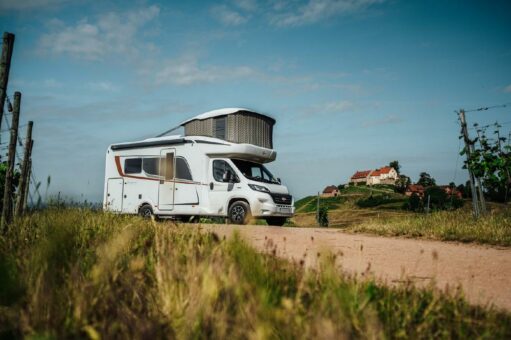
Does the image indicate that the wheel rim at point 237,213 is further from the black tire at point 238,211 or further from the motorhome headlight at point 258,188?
the motorhome headlight at point 258,188

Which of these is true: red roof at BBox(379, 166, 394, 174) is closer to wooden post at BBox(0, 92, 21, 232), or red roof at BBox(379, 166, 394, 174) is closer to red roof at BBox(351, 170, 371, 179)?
red roof at BBox(351, 170, 371, 179)

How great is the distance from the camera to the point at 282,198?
12359mm

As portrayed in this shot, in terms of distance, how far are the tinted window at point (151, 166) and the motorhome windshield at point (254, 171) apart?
2.66m

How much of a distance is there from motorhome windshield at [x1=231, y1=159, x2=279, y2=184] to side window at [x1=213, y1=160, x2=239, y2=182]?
27 centimetres

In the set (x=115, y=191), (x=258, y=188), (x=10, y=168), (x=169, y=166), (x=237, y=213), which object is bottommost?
(x=237, y=213)

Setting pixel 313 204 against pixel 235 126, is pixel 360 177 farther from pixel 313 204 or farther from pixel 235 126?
pixel 235 126

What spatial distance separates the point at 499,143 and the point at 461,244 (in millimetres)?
6093

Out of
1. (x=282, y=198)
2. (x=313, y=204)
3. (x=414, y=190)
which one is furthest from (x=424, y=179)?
(x=282, y=198)

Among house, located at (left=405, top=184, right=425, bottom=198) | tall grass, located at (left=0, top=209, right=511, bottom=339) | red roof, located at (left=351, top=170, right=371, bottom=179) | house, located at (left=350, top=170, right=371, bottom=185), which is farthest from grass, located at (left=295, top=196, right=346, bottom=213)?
red roof, located at (left=351, top=170, right=371, bottom=179)

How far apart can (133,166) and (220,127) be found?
3.36 meters

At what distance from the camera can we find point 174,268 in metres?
2.72

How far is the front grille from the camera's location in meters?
12.0

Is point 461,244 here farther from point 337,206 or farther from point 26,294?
point 337,206

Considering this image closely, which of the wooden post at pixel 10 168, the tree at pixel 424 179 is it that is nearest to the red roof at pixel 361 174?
the tree at pixel 424 179
